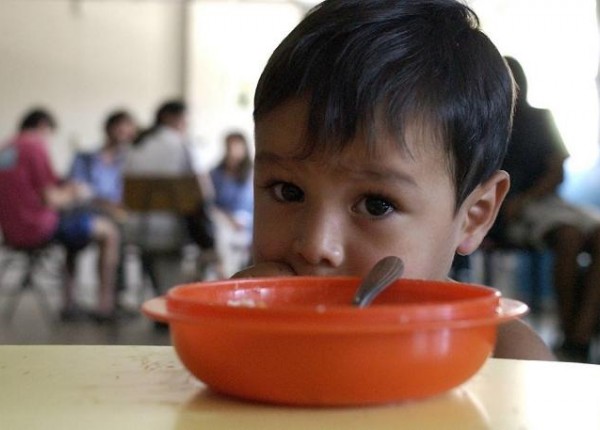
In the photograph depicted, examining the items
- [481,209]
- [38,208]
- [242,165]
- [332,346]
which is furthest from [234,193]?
[332,346]

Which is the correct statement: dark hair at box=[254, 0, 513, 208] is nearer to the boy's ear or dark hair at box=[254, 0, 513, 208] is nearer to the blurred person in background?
the boy's ear

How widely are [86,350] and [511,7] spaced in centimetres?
640

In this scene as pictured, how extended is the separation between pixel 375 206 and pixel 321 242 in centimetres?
9

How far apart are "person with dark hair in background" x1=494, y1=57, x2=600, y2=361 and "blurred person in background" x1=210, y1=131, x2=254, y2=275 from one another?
2.16 meters

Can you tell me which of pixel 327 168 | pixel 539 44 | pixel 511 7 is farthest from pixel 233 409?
pixel 511 7

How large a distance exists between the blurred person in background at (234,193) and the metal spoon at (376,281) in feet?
15.6

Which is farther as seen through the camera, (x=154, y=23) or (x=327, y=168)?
(x=154, y=23)

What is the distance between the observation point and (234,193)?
5.52 metres

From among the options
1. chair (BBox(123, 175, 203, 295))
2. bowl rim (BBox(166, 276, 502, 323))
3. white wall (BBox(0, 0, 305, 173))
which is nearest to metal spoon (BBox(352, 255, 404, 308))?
bowl rim (BBox(166, 276, 502, 323))

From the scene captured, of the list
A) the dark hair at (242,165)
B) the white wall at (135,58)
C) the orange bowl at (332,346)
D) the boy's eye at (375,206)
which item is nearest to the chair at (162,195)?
the dark hair at (242,165)

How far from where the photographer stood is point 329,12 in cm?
93

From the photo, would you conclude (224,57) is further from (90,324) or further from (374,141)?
(374,141)

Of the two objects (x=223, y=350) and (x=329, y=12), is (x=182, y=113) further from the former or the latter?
(x=223, y=350)

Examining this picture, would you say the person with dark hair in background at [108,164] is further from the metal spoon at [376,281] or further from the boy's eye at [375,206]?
the metal spoon at [376,281]
